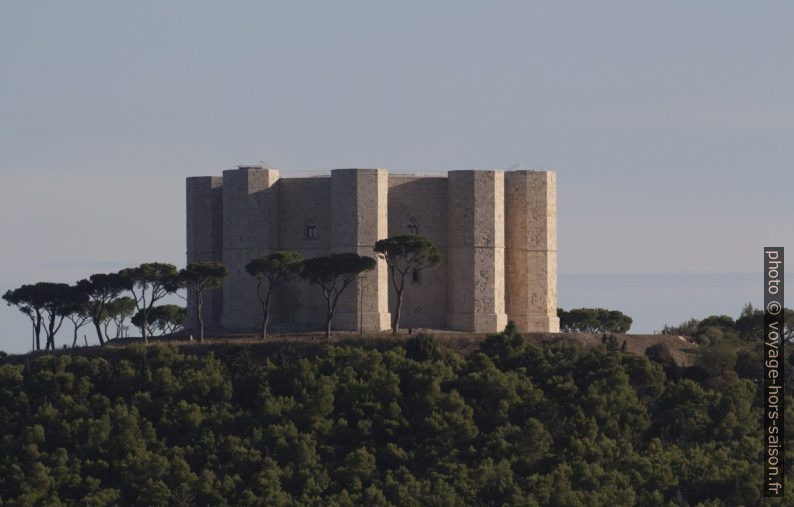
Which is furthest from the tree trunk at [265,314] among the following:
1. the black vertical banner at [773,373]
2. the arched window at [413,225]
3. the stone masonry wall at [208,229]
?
the black vertical banner at [773,373]

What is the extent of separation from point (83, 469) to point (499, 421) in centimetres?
1345

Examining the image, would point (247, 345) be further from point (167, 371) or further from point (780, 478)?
point (780, 478)

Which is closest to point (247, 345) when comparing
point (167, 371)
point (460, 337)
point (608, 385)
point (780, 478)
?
point (167, 371)

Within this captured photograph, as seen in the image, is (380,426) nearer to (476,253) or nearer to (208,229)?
(476,253)

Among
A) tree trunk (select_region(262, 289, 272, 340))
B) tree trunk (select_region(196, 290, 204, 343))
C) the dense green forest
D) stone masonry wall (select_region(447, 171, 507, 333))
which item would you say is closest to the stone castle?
stone masonry wall (select_region(447, 171, 507, 333))

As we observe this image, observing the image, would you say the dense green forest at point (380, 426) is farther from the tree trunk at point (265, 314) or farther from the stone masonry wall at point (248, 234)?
the stone masonry wall at point (248, 234)

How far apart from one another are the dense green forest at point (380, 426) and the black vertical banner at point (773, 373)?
55 cm

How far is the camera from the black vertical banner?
55.5m

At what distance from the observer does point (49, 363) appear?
226 feet

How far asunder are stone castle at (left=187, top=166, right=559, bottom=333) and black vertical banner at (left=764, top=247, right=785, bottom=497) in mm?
8034

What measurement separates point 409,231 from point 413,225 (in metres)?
0.29

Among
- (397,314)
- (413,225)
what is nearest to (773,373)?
(397,314)

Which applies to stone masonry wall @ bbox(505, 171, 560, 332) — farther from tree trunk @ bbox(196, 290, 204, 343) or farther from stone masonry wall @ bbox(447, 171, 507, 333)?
tree trunk @ bbox(196, 290, 204, 343)

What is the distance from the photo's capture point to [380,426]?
216 feet
